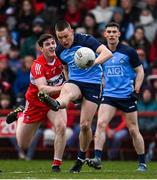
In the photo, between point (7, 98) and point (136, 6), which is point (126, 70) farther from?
point (136, 6)

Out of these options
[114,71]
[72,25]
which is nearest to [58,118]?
[114,71]

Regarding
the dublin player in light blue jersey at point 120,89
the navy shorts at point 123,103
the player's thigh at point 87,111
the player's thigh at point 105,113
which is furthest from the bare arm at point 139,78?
the player's thigh at point 87,111

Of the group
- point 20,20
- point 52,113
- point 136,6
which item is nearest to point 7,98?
point 20,20

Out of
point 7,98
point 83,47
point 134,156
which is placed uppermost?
point 83,47

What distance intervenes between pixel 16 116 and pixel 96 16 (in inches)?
294

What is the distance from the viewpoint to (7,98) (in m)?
19.1

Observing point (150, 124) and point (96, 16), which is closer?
point (150, 124)

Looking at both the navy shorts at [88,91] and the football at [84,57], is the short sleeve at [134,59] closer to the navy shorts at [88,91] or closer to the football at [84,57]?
the navy shorts at [88,91]

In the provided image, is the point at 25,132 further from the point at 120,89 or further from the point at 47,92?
the point at 120,89

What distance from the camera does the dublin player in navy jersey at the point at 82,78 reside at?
12.9 m

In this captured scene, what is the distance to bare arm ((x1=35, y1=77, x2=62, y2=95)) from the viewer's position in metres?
13.0

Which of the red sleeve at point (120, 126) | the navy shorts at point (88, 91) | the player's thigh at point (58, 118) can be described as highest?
the navy shorts at point (88, 91)

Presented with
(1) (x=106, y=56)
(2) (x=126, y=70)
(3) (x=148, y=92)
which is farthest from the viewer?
(3) (x=148, y=92)

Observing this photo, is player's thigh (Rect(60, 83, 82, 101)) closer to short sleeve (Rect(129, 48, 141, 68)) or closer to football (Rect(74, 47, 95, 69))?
football (Rect(74, 47, 95, 69))
